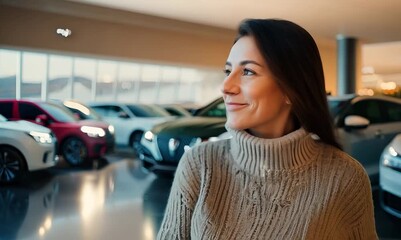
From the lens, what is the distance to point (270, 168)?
0.84 meters

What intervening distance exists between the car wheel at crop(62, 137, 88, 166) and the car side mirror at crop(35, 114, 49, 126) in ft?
1.14

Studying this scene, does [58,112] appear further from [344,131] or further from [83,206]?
[344,131]

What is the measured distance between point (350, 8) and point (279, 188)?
5.29 metres

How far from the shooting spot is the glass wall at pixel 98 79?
2.71 m

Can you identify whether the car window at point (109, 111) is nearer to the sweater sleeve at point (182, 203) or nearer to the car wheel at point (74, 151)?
the car wheel at point (74, 151)

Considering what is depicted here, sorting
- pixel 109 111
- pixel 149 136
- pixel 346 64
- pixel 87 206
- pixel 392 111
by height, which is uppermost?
pixel 346 64

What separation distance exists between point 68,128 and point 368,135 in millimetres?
2732

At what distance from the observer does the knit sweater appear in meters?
0.82

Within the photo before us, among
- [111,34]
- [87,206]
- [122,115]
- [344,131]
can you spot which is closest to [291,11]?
[344,131]

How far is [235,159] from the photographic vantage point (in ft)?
2.87

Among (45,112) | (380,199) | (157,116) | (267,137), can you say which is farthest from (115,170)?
(267,137)

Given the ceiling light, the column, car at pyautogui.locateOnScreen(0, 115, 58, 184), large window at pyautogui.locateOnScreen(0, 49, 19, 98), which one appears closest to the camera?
large window at pyautogui.locateOnScreen(0, 49, 19, 98)

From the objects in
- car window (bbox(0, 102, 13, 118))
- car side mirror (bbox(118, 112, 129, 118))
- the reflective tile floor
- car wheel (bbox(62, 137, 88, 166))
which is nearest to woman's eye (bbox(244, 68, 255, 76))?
the reflective tile floor

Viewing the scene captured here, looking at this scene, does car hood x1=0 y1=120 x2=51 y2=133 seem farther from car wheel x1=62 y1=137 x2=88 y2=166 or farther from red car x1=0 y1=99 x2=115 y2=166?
car wheel x1=62 y1=137 x2=88 y2=166
